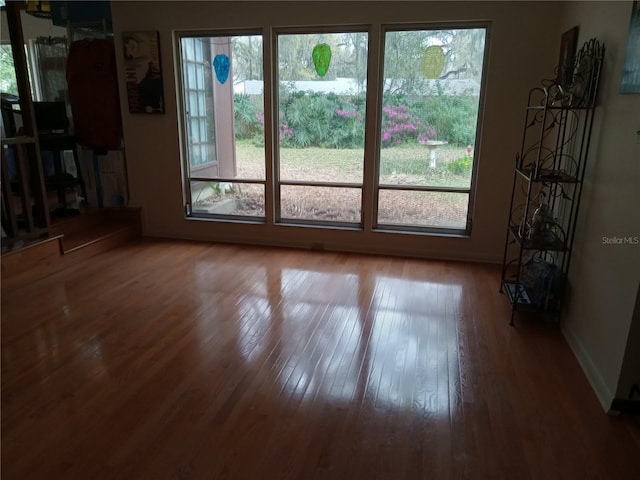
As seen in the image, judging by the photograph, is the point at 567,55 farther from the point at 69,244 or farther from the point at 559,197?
the point at 69,244

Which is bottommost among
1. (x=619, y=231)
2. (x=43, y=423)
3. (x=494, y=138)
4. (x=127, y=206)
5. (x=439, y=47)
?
(x=43, y=423)

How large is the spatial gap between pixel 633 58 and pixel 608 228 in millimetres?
836

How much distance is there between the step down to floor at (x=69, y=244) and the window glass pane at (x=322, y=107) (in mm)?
1842

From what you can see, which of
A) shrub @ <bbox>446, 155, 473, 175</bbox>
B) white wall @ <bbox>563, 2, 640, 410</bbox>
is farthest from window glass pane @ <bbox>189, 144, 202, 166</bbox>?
white wall @ <bbox>563, 2, 640, 410</bbox>

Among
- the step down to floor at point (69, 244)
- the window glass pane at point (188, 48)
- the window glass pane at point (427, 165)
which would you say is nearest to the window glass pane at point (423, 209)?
the window glass pane at point (427, 165)

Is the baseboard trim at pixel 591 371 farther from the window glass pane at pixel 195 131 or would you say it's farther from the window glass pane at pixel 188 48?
the window glass pane at pixel 188 48

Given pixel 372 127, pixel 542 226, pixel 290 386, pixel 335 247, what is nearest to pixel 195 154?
pixel 335 247

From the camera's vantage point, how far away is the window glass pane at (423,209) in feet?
14.0

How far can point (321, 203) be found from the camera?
457 cm

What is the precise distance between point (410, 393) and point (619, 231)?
4.29 feet

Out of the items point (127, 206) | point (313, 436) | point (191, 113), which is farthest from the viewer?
point (127, 206)

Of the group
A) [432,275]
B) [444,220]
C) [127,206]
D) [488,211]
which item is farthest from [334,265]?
[127,206]

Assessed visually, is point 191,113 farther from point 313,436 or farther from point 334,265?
point 313,436

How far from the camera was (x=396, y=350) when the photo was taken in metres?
2.62
